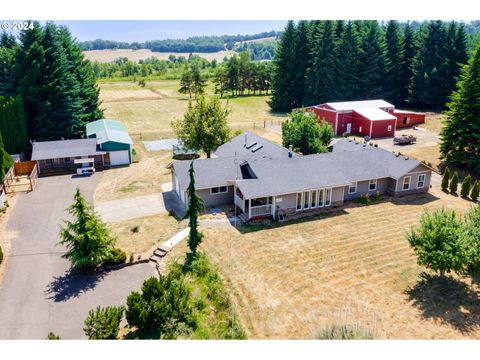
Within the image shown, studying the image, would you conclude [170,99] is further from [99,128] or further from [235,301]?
[235,301]

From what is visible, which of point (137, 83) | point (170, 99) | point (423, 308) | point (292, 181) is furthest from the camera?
point (137, 83)

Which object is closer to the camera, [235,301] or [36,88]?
[235,301]

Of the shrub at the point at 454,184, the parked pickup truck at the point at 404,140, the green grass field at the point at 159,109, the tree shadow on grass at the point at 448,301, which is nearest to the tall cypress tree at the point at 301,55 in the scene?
the green grass field at the point at 159,109

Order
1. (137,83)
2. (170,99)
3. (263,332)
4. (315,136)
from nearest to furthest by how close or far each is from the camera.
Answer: (263,332) < (315,136) < (170,99) < (137,83)

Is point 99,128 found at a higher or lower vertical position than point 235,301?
Result: higher

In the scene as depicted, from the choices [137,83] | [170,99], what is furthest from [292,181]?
[137,83]

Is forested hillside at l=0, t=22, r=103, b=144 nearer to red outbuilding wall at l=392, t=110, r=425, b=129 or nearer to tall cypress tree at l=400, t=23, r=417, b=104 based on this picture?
red outbuilding wall at l=392, t=110, r=425, b=129
